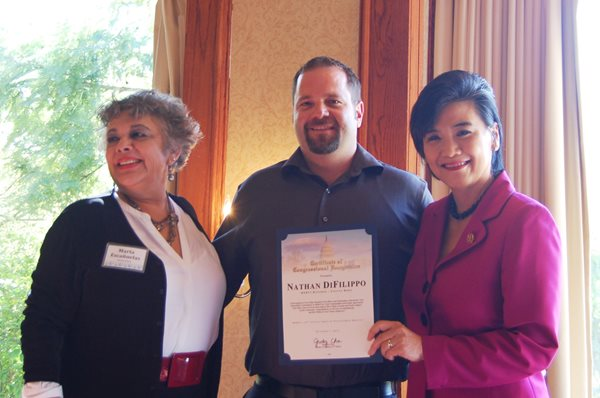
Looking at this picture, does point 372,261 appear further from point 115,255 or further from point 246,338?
point 246,338

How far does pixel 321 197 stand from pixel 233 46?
1.73m

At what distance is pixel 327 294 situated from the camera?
77.7 inches

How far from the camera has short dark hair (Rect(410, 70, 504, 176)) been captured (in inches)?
73.5

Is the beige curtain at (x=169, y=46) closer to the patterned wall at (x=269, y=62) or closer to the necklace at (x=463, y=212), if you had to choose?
the patterned wall at (x=269, y=62)

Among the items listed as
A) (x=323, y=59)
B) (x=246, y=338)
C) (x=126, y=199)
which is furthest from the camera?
(x=246, y=338)

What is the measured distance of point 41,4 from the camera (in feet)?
12.8

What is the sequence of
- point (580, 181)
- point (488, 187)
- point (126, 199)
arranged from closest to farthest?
point (488, 187), point (126, 199), point (580, 181)

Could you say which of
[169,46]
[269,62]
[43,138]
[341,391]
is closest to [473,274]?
[341,391]

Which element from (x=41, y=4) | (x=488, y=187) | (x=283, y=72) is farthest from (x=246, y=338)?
(x=41, y=4)

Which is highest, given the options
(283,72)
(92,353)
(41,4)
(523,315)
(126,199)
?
(41,4)

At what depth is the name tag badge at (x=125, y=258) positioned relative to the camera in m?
1.98
